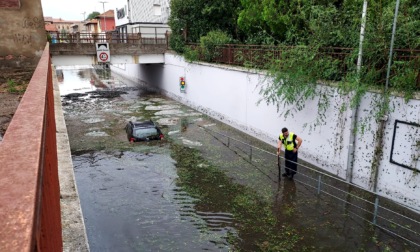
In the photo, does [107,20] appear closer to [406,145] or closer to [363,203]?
[363,203]

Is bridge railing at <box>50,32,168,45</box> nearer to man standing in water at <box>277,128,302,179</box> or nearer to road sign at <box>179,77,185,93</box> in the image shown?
road sign at <box>179,77,185,93</box>

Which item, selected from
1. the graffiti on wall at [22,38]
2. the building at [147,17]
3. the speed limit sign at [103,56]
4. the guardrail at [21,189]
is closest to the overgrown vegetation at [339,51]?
the graffiti on wall at [22,38]

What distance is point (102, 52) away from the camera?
29.5 metres

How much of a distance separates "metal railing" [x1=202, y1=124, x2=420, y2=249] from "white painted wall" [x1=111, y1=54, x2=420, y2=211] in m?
0.32

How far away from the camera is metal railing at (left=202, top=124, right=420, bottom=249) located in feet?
31.6

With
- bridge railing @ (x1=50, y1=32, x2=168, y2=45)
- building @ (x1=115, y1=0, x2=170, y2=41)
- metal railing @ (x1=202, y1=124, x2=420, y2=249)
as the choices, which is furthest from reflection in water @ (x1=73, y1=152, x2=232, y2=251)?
building @ (x1=115, y1=0, x2=170, y2=41)

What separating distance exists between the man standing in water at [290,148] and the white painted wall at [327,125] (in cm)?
172

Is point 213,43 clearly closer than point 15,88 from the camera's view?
No

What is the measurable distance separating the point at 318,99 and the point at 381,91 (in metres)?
3.10

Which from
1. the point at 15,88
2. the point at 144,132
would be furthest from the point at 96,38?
the point at 15,88

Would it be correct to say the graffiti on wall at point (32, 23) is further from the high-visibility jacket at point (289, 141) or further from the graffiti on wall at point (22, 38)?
the high-visibility jacket at point (289, 141)

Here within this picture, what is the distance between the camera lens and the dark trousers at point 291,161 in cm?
1303

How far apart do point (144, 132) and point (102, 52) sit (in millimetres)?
14307

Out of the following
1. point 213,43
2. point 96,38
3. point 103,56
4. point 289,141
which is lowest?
point 289,141
